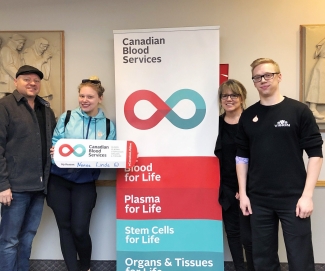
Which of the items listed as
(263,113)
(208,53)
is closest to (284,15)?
(208,53)

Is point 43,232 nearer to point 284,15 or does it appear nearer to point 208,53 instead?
point 208,53

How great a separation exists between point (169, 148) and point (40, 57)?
122cm

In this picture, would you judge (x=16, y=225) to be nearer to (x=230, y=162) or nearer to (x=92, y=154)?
(x=92, y=154)

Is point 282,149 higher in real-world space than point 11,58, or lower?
lower

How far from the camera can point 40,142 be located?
188 cm

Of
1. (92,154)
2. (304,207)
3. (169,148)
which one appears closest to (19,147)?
(92,154)

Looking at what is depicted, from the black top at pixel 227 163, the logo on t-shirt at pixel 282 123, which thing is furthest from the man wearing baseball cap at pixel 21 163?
the logo on t-shirt at pixel 282 123

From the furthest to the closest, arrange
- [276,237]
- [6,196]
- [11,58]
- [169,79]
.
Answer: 1. [11,58]
2. [169,79]
3. [6,196]
4. [276,237]

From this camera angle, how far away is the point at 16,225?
185 centimetres

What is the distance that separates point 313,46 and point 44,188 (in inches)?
84.3

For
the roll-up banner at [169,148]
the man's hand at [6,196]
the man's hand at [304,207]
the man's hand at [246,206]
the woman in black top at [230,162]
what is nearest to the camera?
the man's hand at [304,207]

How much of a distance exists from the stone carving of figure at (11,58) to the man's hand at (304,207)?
2130 mm

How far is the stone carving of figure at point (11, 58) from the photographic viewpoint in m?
2.18

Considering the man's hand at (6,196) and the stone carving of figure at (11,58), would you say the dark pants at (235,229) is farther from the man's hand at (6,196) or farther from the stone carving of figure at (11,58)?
the stone carving of figure at (11,58)
